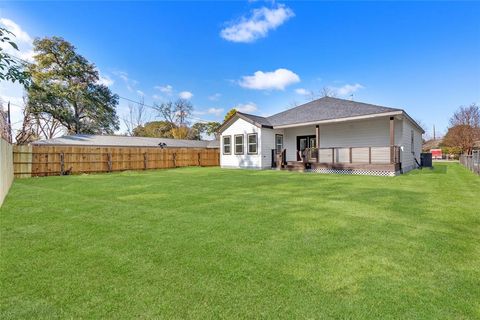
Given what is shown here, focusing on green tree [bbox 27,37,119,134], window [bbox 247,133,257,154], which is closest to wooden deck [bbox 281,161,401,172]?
window [bbox 247,133,257,154]

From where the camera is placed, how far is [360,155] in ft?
42.3

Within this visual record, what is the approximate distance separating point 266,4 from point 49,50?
997 inches

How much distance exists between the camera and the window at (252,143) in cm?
1678

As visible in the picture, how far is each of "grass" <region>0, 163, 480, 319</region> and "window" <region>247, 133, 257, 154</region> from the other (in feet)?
38.1

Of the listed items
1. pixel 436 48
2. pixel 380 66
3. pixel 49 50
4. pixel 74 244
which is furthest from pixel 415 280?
pixel 49 50

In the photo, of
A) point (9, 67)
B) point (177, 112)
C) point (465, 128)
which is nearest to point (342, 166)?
point (9, 67)

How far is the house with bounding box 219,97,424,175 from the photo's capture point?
12.5 m

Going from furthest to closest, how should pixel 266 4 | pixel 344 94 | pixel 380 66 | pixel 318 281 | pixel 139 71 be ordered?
pixel 344 94 < pixel 139 71 < pixel 380 66 < pixel 266 4 < pixel 318 281

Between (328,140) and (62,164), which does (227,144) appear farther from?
(62,164)

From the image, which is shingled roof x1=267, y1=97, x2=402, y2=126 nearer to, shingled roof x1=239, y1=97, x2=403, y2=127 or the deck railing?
shingled roof x1=239, y1=97, x2=403, y2=127

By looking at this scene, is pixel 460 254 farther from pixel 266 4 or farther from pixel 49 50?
pixel 49 50

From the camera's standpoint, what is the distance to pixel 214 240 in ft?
11.2

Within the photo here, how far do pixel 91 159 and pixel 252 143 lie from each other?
10124 mm

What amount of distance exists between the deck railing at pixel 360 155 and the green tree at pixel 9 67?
1304 cm
